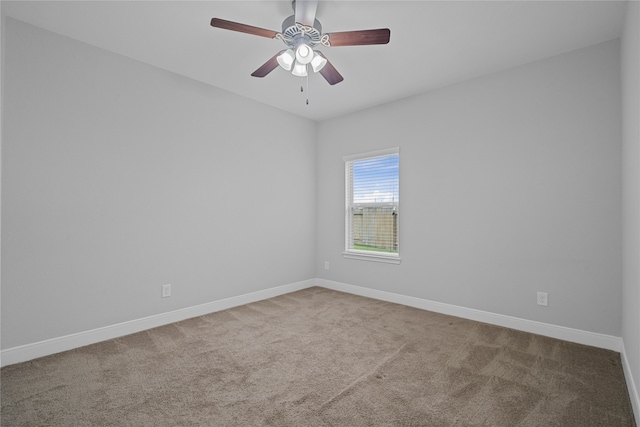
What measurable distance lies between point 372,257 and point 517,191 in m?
1.93

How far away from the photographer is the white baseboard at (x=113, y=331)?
2.36 meters

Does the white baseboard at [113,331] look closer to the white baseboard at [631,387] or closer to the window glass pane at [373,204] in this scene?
the window glass pane at [373,204]

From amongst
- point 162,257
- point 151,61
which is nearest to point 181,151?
point 151,61

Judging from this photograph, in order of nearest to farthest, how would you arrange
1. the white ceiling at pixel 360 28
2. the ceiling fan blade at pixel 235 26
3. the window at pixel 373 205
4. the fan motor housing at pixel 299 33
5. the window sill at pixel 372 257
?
1. the ceiling fan blade at pixel 235 26
2. the fan motor housing at pixel 299 33
3. the white ceiling at pixel 360 28
4. the window sill at pixel 372 257
5. the window at pixel 373 205

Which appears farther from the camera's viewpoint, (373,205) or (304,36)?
(373,205)

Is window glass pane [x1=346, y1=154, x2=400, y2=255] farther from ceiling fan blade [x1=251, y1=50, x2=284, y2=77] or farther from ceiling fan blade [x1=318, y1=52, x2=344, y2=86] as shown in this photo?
ceiling fan blade [x1=251, y1=50, x2=284, y2=77]

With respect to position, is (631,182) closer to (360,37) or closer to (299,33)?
(360,37)

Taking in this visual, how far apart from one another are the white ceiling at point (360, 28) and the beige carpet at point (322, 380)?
268 centimetres

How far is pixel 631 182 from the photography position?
2004mm

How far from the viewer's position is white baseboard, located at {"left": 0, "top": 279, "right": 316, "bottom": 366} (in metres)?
2.36

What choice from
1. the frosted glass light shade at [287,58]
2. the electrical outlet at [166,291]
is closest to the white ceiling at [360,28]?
the frosted glass light shade at [287,58]

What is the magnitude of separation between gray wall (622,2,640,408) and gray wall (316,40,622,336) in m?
0.22

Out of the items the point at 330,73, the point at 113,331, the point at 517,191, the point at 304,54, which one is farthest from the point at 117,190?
the point at 517,191

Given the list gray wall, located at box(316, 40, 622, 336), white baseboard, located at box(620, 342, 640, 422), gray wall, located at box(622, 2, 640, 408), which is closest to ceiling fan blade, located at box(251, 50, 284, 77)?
gray wall, located at box(316, 40, 622, 336)
